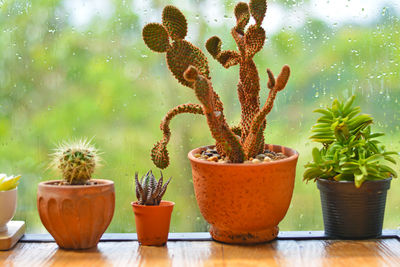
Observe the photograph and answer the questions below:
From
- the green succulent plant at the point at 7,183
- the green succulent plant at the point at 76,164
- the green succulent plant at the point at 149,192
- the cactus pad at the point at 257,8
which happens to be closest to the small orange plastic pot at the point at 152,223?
the green succulent plant at the point at 149,192

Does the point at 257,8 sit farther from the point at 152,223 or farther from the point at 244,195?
the point at 152,223

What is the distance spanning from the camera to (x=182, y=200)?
1.36 metres

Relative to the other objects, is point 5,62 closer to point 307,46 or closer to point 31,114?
point 31,114

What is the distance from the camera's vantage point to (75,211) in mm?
1074

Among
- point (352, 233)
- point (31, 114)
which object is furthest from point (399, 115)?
point (31, 114)

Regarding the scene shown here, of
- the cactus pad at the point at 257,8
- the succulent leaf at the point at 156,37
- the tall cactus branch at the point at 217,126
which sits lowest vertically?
the tall cactus branch at the point at 217,126

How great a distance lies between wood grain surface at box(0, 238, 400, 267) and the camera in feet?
3.34

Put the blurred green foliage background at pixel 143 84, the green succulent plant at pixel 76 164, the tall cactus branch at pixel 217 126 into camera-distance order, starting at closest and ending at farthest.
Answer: the tall cactus branch at pixel 217 126 → the green succulent plant at pixel 76 164 → the blurred green foliage background at pixel 143 84

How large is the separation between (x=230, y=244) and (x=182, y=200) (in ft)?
0.85

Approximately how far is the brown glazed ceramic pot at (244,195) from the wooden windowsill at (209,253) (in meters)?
0.05

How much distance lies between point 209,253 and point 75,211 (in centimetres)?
33

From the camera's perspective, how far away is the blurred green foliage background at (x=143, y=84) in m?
1.32

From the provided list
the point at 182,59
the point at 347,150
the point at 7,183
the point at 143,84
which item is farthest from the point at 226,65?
the point at 7,183

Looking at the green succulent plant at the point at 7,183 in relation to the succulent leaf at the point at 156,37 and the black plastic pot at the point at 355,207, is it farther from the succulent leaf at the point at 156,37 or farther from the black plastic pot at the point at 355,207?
the black plastic pot at the point at 355,207
